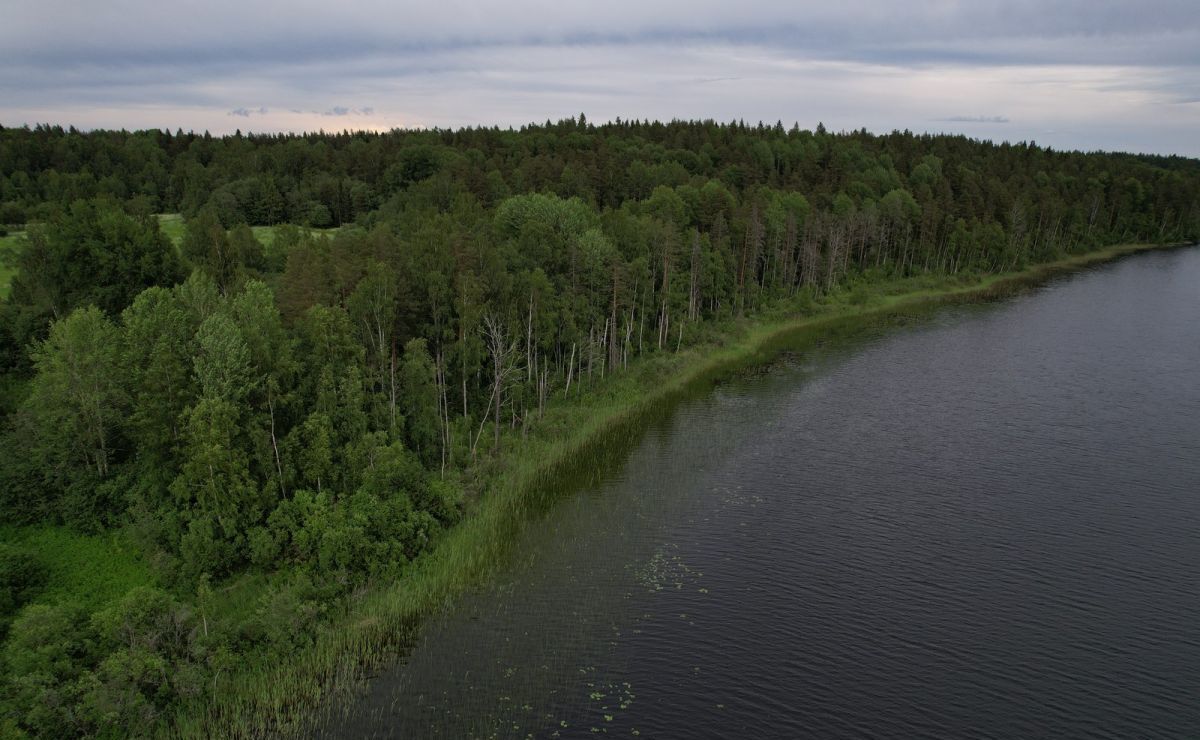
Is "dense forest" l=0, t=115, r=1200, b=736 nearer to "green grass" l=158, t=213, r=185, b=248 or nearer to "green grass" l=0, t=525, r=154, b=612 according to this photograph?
"green grass" l=0, t=525, r=154, b=612

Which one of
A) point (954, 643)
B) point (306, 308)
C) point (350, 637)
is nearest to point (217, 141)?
point (306, 308)

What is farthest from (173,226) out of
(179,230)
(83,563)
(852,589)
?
(852,589)

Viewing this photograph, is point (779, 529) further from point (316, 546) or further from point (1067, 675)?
point (316, 546)

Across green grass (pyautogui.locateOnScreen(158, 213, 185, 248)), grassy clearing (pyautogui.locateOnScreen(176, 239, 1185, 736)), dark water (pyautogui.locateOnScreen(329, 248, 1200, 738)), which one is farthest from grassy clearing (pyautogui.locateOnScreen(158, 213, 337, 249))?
dark water (pyautogui.locateOnScreen(329, 248, 1200, 738))

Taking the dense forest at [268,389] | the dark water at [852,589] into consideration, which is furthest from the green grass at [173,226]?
the dark water at [852,589]


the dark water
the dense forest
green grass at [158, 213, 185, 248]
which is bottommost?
the dark water

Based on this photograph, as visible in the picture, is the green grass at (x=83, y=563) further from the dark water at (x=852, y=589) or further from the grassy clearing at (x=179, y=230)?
the grassy clearing at (x=179, y=230)
